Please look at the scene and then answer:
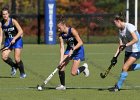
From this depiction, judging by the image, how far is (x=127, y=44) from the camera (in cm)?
1188

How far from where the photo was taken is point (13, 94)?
38.2ft

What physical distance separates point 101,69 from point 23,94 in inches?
224

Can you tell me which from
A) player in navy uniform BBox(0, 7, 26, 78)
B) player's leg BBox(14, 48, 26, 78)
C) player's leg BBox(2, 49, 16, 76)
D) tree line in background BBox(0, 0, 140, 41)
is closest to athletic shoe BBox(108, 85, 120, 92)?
player in navy uniform BBox(0, 7, 26, 78)

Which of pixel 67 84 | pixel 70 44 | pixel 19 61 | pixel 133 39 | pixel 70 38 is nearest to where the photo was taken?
pixel 133 39

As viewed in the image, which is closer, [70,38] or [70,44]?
[70,38]

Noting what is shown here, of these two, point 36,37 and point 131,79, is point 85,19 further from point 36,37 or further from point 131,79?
point 131,79

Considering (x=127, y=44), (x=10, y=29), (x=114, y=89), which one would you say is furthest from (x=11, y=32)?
(x=127, y=44)

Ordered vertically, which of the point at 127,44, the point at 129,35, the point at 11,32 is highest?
the point at 129,35

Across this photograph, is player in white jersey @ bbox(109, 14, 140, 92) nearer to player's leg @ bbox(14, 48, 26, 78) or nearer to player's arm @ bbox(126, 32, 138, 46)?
player's arm @ bbox(126, 32, 138, 46)

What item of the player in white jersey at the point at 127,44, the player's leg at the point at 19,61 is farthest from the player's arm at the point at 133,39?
the player's leg at the point at 19,61

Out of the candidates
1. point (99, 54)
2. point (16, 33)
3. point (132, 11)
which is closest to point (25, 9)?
point (132, 11)

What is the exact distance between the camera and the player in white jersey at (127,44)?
11805 mm

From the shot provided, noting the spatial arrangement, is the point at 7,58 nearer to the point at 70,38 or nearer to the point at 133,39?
the point at 70,38

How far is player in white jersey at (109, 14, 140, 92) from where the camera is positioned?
11805 millimetres
